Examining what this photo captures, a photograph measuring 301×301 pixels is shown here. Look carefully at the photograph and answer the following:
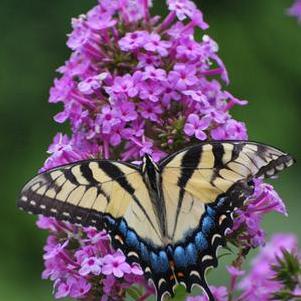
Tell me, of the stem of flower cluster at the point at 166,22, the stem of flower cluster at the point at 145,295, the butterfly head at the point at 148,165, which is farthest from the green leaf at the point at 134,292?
the stem of flower cluster at the point at 166,22

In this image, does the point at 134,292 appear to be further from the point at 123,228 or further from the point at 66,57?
the point at 66,57

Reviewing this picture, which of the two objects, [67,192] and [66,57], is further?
[66,57]

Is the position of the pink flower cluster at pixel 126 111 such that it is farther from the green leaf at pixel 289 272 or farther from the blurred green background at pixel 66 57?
the blurred green background at pixel 66 57

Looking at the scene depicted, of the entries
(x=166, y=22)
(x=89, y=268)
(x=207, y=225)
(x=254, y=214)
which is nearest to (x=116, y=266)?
(x=89, y=268)

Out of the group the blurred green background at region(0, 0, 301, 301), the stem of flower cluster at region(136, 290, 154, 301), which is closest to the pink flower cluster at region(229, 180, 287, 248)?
the stem of flower cluster at region(136, 290, 154, 301)

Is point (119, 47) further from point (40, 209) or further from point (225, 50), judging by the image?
point (225, 50)

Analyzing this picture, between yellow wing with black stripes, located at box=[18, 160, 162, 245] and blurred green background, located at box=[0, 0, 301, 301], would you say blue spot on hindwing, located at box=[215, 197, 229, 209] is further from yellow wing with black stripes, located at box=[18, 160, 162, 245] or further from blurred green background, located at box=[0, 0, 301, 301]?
blurred green background, located at box=[0, 0, 301, 301]
